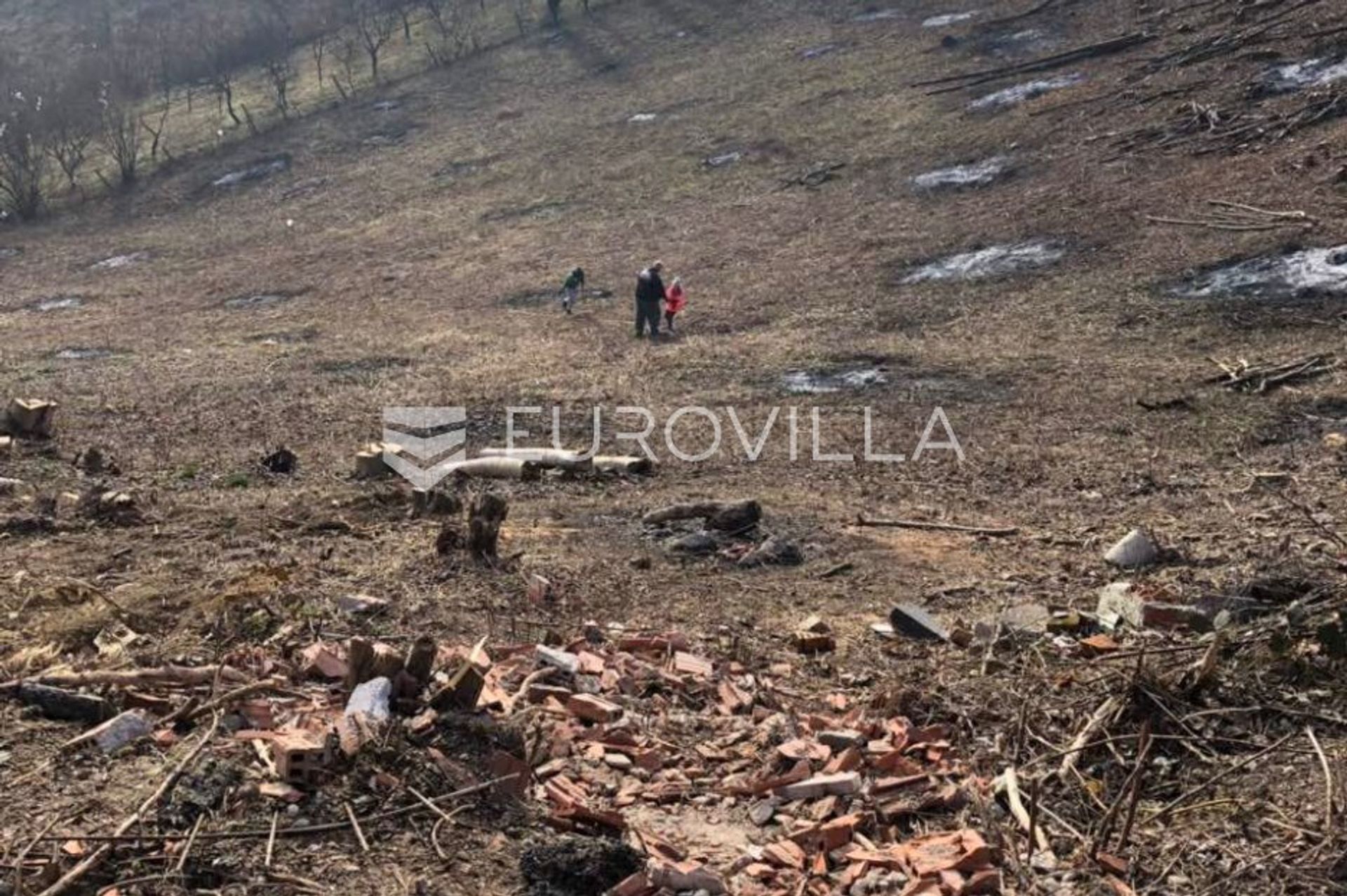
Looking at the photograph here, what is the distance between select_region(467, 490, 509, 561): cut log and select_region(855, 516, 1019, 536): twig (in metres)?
2.65

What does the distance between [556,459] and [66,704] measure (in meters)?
5.77

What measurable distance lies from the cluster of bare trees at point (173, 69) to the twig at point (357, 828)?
104 ft

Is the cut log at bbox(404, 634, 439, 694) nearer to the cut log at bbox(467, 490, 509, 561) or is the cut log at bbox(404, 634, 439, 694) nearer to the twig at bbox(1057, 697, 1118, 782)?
the twig at bbox(1057, 697, 1118, 782)

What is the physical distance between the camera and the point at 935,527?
26.6 ft

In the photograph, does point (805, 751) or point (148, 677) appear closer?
point (805, 751)

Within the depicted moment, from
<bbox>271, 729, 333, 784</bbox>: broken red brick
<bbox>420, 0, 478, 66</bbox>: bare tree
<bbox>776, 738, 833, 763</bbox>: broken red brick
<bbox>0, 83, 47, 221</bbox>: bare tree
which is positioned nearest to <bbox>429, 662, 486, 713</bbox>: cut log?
<bbox>271, 729, 333, 784</bbox>: broken red brick

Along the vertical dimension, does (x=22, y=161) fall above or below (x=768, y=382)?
above

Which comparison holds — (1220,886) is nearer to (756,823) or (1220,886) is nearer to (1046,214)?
(756,823)

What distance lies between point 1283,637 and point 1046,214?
13214 mm

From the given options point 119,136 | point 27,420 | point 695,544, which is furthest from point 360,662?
point 119,136

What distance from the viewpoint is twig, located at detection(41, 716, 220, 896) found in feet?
10.6

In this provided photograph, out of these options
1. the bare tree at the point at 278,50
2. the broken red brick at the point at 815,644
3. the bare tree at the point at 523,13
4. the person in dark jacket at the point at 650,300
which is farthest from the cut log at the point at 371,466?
the bare tree at the point at 523,13

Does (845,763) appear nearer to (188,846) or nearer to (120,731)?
(188,846)

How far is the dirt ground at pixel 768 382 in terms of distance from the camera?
458 centimetres
